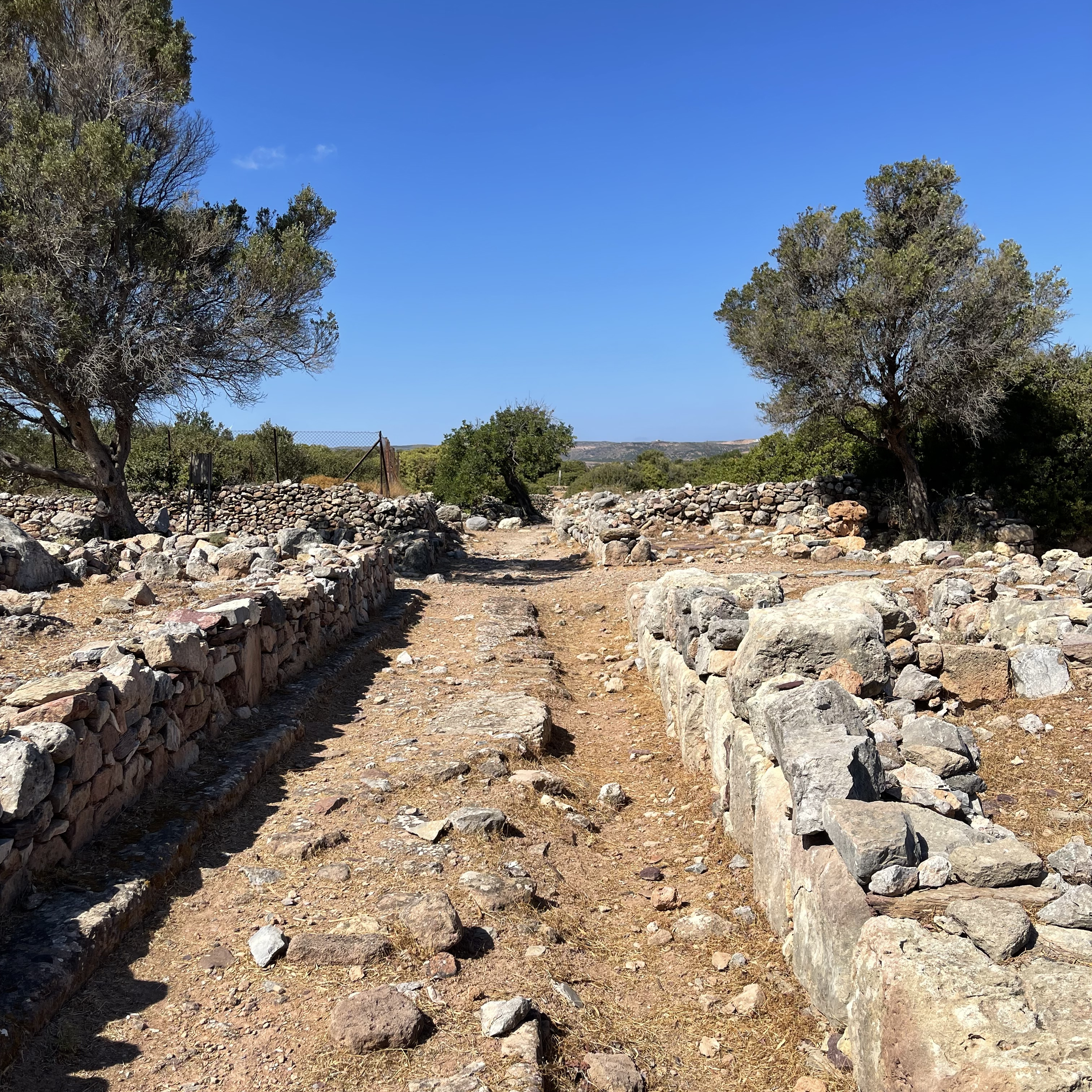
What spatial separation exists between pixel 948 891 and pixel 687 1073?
111cm

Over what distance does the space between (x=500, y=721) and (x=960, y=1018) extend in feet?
15.4

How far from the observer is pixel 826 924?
2.99 m

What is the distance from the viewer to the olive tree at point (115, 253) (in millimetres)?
12688

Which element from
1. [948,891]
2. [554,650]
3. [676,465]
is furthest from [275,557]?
[676,465]

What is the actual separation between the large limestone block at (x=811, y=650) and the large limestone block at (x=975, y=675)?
2.00 ft

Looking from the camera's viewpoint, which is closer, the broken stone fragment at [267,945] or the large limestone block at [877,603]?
the broken stone fragment at [267,945]

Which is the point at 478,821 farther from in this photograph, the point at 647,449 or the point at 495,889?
the point at 647,449

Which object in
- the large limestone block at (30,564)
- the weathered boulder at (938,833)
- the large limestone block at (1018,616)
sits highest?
the large limestone block at (30,564)

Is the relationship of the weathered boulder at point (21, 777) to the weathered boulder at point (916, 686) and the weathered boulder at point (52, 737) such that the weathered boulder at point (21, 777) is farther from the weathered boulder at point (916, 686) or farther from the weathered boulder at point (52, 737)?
the weathered boulder at point (916, 686)

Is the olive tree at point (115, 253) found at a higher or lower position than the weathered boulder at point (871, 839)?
higher

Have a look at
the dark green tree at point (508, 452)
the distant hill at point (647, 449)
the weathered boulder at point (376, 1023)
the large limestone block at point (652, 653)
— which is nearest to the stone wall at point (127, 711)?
the weathered boulder at point (376, 1023)

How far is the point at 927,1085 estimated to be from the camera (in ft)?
7.22

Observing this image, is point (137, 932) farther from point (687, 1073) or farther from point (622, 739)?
point (622, 739)

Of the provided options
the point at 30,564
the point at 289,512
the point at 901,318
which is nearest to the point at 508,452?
the point at 289,512
